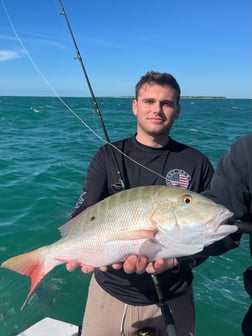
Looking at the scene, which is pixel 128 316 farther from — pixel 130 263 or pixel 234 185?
pixel 234 185

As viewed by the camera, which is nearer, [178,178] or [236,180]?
[236,180]

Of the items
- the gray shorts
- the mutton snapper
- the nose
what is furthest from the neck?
the gray shorts

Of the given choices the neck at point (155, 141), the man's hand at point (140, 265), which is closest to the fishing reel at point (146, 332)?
the man's hand at point (140, 265)

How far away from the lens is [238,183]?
1775mm

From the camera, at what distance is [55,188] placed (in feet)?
32.2

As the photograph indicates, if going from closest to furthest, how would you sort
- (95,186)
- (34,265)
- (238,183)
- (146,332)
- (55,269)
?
(238,183) → (34,265) → (146,332) → (95,186) → (55,269)

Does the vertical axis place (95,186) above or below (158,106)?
below

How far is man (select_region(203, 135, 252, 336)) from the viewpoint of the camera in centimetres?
176

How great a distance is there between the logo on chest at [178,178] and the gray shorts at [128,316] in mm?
869

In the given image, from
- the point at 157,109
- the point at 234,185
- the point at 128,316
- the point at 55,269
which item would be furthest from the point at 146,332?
the point at 55,269

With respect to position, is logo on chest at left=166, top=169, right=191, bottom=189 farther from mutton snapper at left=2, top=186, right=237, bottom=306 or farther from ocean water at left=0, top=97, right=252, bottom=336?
ocean water at left=0, top=97, right=252, bottom=336

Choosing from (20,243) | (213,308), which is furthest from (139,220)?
(20,243)

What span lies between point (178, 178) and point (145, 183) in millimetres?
271

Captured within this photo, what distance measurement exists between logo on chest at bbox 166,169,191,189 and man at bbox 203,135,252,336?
79 centimetres
